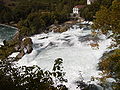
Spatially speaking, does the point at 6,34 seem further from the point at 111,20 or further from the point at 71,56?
the point at 111,20

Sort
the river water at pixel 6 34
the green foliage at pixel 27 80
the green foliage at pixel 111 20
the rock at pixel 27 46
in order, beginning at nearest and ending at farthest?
1. the green foliage at pixel 27 80
2. the green foliage at pixel 111 20
3. the rock at pixel 27 46
4. the river water at pixel 6 34

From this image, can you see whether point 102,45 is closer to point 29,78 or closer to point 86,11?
point 29,78

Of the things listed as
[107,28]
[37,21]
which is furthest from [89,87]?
[37,21]

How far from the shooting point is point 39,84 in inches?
206

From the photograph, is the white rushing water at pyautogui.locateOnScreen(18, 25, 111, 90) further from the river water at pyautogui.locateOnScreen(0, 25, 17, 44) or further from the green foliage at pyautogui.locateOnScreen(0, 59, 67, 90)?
the river water at pyautogui.locateOnScreen(0, 25, 17, 44)

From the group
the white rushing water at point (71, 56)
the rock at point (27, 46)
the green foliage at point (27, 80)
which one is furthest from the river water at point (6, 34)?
the green foliage at point (27, 80)

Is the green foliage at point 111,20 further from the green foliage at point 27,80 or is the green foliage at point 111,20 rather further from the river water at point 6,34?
the river water at point 6,34

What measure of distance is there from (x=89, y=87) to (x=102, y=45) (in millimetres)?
11613

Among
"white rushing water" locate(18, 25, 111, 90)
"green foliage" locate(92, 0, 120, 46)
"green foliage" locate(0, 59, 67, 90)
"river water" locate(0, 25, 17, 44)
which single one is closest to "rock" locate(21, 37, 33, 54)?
"white rushing water" locate(18, 25, 111, 90)

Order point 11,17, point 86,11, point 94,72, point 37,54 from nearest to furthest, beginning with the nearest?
point 94,72, point 37,54, point 86,11, point 11,17

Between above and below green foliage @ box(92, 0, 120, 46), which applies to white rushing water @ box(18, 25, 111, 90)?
below

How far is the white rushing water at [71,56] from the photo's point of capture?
20859 mm

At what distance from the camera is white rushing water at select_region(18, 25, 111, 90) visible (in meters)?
20.9

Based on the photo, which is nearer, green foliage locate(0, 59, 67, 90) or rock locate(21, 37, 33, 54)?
green foliage locate(0, 59, 67, 90)
